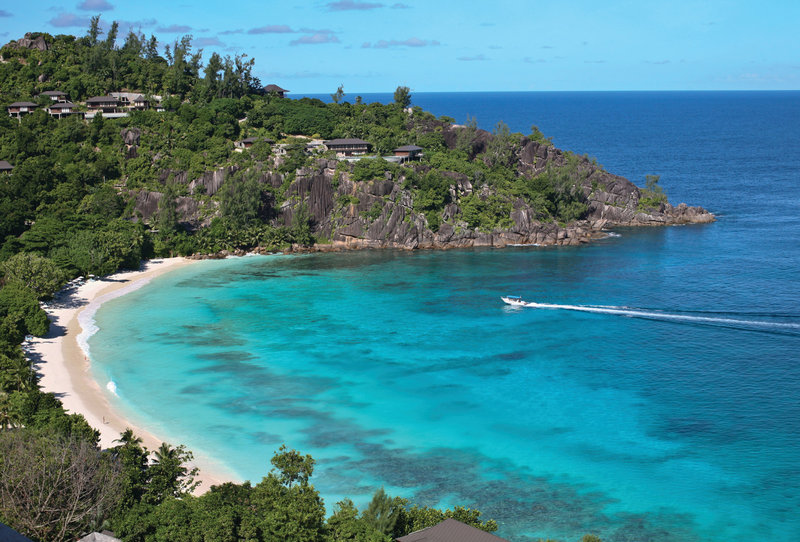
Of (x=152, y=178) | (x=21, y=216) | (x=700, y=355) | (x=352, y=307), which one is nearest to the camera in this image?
(x=700, y=355)

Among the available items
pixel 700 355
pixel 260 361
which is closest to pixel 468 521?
pixel 260 361

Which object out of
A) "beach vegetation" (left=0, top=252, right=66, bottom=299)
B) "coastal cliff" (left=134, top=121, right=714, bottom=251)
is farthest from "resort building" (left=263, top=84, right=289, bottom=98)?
"beach vegetation" (left=0, top=252, right=66, bottom=299)

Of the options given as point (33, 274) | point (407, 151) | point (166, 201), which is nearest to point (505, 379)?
point (33, 274)

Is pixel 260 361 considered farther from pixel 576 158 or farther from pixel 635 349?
pixel 576 158

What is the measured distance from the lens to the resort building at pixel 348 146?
131875 mm

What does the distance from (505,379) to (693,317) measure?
88.6 ft

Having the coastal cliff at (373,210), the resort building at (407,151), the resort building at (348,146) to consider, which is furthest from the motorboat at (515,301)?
the resort building at (348,146)

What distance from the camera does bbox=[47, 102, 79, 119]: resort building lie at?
134 meters

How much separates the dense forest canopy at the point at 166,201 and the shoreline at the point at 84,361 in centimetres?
188

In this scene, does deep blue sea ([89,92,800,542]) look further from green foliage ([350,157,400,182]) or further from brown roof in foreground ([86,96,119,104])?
brown roof in foreground ([86,96,119,104])

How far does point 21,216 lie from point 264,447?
71514 millimetres

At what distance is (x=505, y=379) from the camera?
65750 mm

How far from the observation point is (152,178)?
404 feet

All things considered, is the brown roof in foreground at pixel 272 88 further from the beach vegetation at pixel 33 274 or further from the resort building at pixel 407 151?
the beach vegetation at pixel 33 274
